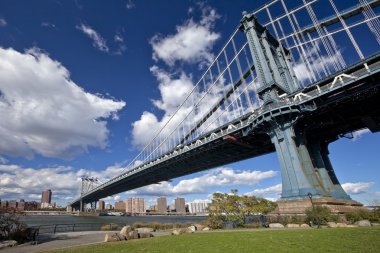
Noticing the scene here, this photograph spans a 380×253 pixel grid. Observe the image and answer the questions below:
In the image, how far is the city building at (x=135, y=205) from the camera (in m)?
151

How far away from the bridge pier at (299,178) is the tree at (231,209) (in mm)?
2744

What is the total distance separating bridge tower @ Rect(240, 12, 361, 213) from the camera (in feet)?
75.8

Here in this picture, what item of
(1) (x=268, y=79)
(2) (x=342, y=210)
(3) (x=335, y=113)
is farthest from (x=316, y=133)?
(2) (x=342, y=210)

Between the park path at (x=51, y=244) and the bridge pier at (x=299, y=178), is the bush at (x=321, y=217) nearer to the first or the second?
the bridge pier at (x=299, y=178)

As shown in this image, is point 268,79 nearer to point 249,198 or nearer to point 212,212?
point 249,198

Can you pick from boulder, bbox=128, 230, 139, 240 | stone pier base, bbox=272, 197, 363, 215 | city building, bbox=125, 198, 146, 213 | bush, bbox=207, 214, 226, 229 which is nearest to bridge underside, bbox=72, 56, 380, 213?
stone pier base, bbox=272, 197, 363, 215

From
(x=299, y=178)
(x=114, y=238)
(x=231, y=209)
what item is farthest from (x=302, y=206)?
(x=114, y=238)

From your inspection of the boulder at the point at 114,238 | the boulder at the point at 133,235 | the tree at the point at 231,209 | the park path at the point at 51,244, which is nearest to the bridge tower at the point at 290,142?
the tree at the point at 231,209

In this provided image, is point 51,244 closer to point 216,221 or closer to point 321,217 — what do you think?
point 216,221

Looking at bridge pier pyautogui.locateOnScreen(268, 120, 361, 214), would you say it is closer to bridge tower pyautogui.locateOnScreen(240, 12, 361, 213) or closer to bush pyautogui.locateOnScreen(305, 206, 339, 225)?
bridge tower pyautogui.locateOnScreen(240, 12, 361, 213)

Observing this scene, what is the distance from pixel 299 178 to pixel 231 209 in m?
7.81

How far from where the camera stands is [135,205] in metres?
152

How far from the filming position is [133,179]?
63.5 m

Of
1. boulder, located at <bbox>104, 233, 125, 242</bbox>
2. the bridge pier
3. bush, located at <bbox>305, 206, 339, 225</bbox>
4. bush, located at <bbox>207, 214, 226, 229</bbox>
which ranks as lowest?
bush, located at <bbox>305, 206, 339, 225</bbox>
